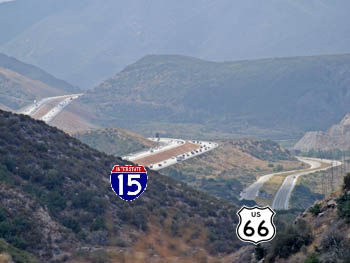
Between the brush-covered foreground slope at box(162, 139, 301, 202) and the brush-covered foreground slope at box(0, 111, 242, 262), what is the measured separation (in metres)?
46.7

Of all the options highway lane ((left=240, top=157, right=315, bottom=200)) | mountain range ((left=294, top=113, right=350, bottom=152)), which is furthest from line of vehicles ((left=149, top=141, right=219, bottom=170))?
mountain range ((left=294, top=113, right=350, bottom=152))

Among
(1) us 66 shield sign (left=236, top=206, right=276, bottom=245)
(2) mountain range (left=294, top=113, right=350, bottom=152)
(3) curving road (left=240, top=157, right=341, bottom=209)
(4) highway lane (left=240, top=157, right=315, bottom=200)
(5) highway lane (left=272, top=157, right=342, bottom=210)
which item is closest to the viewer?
(1) us 66 shield sign (left=236, top=206, right=276, bottom=245)

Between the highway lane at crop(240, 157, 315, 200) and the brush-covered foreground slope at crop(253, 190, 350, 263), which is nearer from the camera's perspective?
the brush-covered foreground slope at crop(253, 190, 350, 263)

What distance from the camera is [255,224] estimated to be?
21156 millimetres

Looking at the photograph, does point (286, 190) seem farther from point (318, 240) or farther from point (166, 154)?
point (318, 240)

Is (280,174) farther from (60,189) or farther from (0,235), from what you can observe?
(0,235)

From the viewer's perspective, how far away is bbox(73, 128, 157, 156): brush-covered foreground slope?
13300 cm

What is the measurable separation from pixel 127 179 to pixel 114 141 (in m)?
111

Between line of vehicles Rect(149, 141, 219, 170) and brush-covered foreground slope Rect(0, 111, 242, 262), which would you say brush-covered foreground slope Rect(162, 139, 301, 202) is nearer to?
line of vehicles Rect(149, 141, 219, 170)

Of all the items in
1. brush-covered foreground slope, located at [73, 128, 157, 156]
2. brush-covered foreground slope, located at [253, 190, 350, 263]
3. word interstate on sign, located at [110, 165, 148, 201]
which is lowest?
brush-covered foreground slope, located at [253, 190, 350, 263]

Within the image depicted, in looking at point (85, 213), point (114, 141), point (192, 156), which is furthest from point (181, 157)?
point (85, 213)

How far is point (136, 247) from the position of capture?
38.1 metres

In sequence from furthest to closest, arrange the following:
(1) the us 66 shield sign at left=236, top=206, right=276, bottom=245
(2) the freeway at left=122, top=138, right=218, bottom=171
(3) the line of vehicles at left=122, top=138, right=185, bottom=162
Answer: (3) the line of vehicles at left=122, top=138, right=185, bottom=162
(2) the freeway at left=122, top=138, right=218, bottom=171
(1) the us 66 shield sign at left=236, top=206, right=276, bottom=245

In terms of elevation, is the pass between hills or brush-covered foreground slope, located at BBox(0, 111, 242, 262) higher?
the pass between hills
